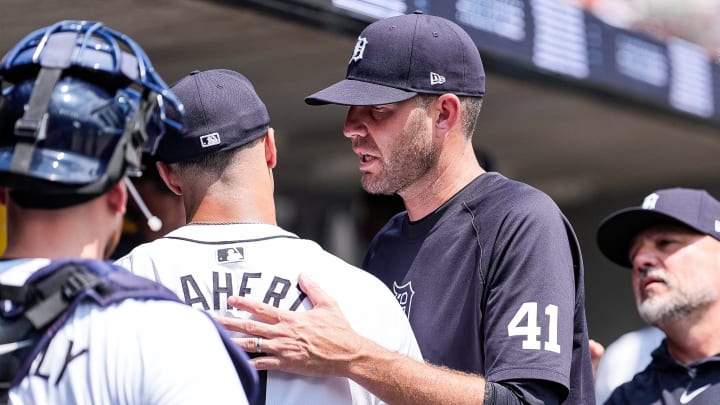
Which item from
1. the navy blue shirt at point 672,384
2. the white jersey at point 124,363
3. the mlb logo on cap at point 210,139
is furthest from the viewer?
→ the navy blue shirt at point 672,384

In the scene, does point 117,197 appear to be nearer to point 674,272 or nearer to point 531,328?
point 531,328

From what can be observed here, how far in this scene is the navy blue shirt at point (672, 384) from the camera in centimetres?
311

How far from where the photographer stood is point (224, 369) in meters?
1.50

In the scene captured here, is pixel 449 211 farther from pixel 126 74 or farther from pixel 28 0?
pixel 28 0

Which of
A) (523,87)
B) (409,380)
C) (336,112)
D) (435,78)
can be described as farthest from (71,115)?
(336,112)

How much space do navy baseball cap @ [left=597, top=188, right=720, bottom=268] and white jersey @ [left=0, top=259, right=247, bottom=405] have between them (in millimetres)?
2246

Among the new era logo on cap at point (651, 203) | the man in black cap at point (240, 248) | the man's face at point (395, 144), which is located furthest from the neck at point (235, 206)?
the new era logo on cap at point (651, 203)

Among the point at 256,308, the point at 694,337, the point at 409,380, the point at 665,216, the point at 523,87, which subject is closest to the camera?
the point at 256,308

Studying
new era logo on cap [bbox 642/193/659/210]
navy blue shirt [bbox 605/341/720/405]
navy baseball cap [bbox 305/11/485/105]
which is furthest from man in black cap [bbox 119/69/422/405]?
new era logo on cap [bbox 642/193/659/210]

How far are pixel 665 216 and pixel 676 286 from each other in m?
0.23

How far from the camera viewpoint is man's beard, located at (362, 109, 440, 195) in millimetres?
2537

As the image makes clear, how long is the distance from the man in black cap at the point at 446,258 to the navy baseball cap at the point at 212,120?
319 millimetres

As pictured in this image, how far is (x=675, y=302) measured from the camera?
10.9 feet

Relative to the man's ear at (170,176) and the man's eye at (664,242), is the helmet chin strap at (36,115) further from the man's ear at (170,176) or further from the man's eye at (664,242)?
the man's eye at (664,242)
